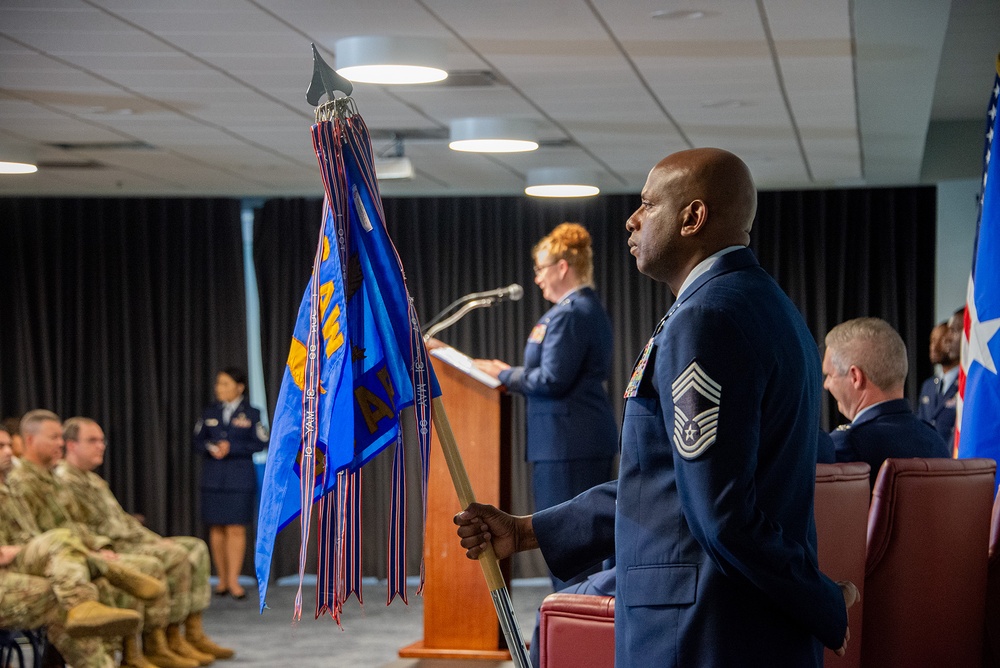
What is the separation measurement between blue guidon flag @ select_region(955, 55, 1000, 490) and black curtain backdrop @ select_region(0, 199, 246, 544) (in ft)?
20.7

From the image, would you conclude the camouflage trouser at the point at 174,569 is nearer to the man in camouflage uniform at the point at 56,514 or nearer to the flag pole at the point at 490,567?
the man in camouflage uniform at the point at 56,514

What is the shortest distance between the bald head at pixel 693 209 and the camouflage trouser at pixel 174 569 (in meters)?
4.55

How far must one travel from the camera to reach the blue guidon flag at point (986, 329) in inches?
143

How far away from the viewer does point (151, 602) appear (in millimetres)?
5504

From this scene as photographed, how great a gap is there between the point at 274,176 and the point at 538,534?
6.42 m

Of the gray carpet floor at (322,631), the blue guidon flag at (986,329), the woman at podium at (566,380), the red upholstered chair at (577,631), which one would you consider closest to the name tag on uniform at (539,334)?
the woman at podium at (566,380)

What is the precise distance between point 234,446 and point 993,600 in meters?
5.76

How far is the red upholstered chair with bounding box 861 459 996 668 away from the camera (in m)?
2.90

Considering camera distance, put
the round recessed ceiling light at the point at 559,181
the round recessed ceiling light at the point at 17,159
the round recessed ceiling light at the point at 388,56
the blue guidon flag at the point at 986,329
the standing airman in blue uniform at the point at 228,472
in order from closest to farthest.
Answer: the blue guidon flag at the point at 986,329
the round recessed ceiling light at the point at 388,56
the round recessed ceiling light at the point at 17,159
the round recessed ceiling light at the point at 559,181
the standing airman in blue uniform at the point at 228,472

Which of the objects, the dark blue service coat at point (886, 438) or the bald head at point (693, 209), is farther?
the dark blue service coat at point (886, 438)

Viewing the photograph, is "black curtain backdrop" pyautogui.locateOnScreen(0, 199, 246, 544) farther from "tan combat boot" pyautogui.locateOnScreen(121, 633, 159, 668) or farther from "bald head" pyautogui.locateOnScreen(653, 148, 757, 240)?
"bald head" pyautogui.locateOnScreen(653, 148, 757, 240)

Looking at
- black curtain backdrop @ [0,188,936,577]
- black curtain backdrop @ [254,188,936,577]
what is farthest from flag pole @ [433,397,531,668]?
black curtain backdrop @ [0,188,936,577]

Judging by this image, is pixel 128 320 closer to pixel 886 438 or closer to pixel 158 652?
pixel 158 652

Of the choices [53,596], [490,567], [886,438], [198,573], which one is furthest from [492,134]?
[490,567]
